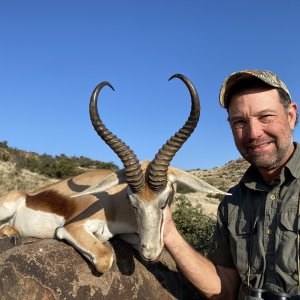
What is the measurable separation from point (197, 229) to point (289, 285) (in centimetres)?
601

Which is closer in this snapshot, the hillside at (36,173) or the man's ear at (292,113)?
the man's ear at (292,113)

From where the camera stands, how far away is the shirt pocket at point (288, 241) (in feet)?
12.3

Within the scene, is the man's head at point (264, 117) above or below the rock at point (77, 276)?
above

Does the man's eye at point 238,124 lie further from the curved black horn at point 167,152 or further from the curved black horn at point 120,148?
the curved black horn at point 120,148

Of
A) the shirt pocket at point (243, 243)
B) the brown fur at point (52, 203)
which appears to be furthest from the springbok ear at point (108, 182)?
the shirt pocket at point (243, 243)

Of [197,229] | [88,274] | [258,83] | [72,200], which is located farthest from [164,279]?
[197,229]

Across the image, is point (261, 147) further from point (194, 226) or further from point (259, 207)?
point (194, 226)

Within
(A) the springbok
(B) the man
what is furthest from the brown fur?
(B) the man

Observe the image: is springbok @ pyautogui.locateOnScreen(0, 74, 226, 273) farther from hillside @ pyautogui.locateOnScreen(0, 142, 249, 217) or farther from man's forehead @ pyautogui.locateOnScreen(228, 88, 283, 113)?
hillside @ pyautogui.locateOnScreen(0, 142, 249, 217)

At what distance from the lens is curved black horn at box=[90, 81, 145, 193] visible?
16.7 ft

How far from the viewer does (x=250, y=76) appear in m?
4.09

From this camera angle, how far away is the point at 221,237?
4.59 metres

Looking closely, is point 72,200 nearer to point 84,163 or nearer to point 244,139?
point 244,139

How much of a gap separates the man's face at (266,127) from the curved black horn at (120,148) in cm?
144
